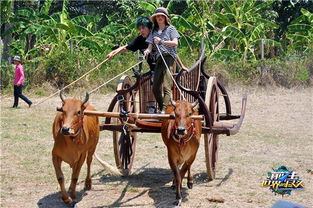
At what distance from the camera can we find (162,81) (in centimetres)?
704

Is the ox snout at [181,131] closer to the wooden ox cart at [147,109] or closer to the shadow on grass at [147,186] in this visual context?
the wooden ox cart at [147,109]

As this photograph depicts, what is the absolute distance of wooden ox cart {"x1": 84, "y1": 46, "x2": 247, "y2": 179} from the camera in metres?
6.91

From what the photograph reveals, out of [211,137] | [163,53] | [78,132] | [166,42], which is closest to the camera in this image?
[78,132]

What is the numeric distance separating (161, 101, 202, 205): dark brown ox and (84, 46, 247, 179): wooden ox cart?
0.35m

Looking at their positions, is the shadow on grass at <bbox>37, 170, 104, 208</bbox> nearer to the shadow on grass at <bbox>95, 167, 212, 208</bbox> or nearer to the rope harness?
the shadow on grass at <bbox>95, 167, 212, 208</bbox>

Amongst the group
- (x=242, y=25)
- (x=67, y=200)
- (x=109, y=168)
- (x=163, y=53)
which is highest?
(x=242, y=25)

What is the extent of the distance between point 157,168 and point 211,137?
1.30m

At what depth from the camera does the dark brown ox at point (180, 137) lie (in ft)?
19.9

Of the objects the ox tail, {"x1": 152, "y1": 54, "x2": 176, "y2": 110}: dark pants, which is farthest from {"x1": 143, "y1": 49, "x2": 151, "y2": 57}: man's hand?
the ox tail

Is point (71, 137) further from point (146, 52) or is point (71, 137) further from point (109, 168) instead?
point (146, 52)

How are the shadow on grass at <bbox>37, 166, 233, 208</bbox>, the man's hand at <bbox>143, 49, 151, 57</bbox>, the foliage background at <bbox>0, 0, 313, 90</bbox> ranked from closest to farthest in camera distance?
the shadow on grass at <bbox>37, 166, 233, 208</bbox> → the man's hand at <bbox>143, 49, 151, 57</bbox> → the foliage background at <bbox>0, 0, 313, 90</bbox>

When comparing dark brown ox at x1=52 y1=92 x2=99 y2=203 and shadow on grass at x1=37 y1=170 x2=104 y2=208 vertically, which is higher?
dark brown ox at x1=52 y1=92 x2=99 y2=203

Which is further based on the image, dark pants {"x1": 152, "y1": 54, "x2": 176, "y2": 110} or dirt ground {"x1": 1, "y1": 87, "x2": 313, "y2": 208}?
dark pants {"x1": 152, "y1": 54, "x2": 176, "y2": 110}

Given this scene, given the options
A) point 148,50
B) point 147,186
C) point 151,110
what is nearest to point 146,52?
point 148,50
